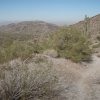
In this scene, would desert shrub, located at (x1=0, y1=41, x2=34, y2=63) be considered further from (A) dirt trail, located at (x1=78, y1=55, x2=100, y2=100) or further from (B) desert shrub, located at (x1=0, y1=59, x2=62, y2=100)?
(A) dirt trail, located at (x1=78, y1=55, x2=100, y2=100)

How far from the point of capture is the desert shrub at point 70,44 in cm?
1419

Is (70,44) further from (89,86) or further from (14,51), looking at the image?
(89,86)

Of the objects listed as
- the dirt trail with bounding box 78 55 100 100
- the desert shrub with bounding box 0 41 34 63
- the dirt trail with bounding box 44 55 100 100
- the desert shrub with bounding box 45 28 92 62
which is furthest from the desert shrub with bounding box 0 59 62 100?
the desert shrub with bounding box 45 28 92 62

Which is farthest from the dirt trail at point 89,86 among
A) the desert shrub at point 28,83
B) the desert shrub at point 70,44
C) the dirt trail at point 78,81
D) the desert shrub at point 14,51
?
the desert shrub at point 14,51

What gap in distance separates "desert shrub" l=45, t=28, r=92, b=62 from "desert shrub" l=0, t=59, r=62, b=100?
6.38m

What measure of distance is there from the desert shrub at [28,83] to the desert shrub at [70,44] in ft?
20.9

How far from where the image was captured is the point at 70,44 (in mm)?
14727

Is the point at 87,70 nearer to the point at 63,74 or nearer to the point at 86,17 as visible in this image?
the point at 63,74

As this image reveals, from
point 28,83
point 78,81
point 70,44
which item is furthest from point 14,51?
point 70,44

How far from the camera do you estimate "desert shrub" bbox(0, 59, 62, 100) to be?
6.71m

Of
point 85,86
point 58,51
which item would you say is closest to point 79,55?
point 58,51

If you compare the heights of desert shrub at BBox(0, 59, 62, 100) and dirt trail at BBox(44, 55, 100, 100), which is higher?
desert shrub at BBox(0, 59, 62, 100)

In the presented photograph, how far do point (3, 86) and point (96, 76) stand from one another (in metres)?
5.55

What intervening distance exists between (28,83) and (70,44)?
8267 millimetres
